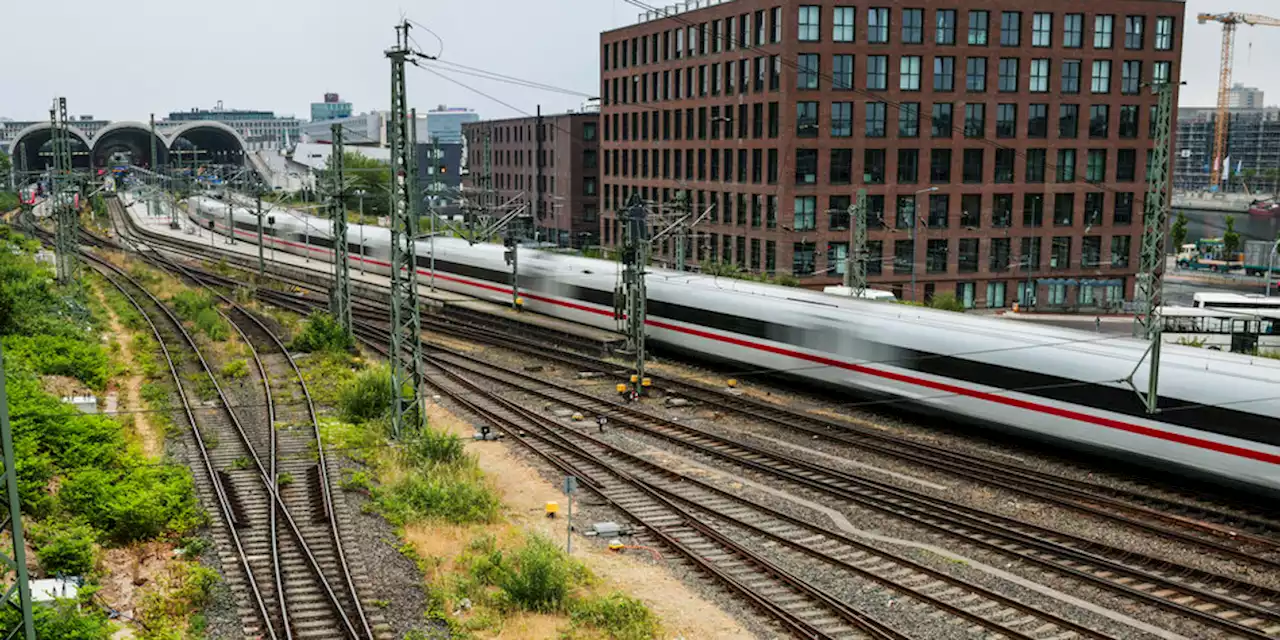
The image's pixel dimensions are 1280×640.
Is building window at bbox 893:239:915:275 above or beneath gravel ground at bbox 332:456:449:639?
above

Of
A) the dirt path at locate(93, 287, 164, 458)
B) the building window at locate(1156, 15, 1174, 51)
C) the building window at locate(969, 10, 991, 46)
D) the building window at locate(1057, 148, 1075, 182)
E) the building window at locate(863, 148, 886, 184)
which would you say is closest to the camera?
the dirt path at locate(93, 287, 164, 458)

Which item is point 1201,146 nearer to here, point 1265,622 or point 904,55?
point 904,55

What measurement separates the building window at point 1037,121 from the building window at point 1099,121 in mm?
2946

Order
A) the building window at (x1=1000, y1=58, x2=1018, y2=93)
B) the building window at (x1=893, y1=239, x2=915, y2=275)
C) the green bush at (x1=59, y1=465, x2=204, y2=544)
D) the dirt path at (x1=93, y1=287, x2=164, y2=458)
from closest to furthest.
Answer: the green bush at (x1=59, y1=465, x2=204, y2=544) < the dirt path at (x1=93, y1=287, x2=164, y2=458) < the building window at (x1=1000, y1=58, x2=1018, y2=93) < the building window at (x1=893, y1=239, x2=915, y2=275)

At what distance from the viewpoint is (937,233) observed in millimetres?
58812

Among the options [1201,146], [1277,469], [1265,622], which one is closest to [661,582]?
[1265,622]

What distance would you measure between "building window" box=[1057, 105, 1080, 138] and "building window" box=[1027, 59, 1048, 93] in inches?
67.8

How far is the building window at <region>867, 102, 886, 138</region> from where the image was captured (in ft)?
184

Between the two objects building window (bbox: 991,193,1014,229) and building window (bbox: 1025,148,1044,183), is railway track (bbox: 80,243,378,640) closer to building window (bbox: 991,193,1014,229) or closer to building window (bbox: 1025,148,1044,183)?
building window (bbox: 991,193,1014,229)

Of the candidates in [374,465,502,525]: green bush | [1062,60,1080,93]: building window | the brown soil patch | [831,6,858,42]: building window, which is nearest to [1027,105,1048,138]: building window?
[1062,60,1080,93]: building window

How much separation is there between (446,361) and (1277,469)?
21907mm

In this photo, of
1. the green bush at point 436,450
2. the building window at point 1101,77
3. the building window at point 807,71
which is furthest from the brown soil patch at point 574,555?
the building window at point 1101,77

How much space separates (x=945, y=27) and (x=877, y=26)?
3882mm

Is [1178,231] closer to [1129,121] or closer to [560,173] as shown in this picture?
[1129,121]
